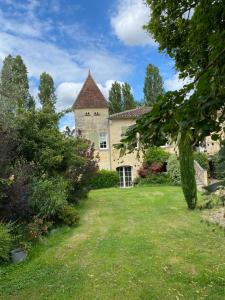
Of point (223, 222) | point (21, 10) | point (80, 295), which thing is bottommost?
point (80, 295)

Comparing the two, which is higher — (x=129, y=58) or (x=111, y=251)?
(x=129, y=58)

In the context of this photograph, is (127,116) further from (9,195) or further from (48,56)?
(9,195)

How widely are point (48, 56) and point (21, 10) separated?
277 centimetres

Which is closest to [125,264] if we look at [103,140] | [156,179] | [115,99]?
[156,179]

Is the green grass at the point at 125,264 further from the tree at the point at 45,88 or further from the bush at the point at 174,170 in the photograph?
the tree at the point at 45,88

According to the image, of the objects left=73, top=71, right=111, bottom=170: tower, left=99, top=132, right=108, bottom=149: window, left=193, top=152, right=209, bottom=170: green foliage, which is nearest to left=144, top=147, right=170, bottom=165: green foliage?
left=193, top=152, right=209, bottom=170: green foliage

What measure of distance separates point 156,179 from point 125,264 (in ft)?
64.9

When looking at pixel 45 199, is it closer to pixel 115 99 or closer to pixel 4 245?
pixel 4 245

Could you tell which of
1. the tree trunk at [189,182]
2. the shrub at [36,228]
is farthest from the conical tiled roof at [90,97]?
the shrub at [36,228]

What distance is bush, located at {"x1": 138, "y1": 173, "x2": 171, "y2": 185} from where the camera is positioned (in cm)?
2660

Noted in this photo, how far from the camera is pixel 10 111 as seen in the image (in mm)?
13094

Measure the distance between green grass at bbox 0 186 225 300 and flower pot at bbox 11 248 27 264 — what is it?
7.4 inches

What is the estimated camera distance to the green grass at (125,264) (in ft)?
19.7

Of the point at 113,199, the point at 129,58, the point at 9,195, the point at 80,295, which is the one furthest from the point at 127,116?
the point at 80,295
